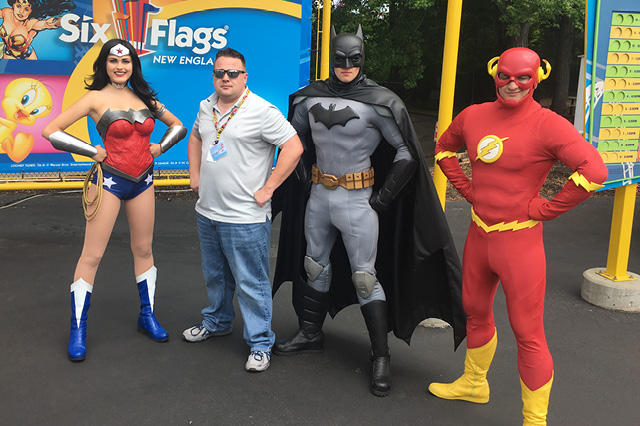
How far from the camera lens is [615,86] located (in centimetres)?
442

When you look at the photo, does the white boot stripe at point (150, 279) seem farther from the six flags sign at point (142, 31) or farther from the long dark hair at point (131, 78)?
the six flags sign at point (142, 31)

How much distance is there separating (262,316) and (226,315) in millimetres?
435

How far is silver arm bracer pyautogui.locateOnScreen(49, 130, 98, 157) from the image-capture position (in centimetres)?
347

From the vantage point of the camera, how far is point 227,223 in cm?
349

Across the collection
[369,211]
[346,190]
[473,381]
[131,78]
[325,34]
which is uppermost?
[325,34]

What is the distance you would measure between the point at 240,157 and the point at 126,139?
78 cm

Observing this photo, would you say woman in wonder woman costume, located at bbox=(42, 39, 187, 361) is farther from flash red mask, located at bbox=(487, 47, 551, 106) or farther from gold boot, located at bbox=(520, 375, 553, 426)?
gold boot, located at bbox=(520, 375, 553, 426)

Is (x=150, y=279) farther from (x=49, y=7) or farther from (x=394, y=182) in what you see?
(x=49, y=7)

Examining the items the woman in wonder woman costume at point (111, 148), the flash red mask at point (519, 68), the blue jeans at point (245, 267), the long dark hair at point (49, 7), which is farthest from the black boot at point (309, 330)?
the long dark hair at point (49, 7)

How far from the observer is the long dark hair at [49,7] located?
216 inches

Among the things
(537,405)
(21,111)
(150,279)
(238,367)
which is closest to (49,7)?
(21,111)

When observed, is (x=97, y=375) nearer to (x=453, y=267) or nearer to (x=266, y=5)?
(x=453, y=267)

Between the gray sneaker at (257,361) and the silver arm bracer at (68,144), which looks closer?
the silver arm bracer at (68,144)

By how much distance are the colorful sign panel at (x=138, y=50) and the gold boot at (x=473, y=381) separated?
395cm
